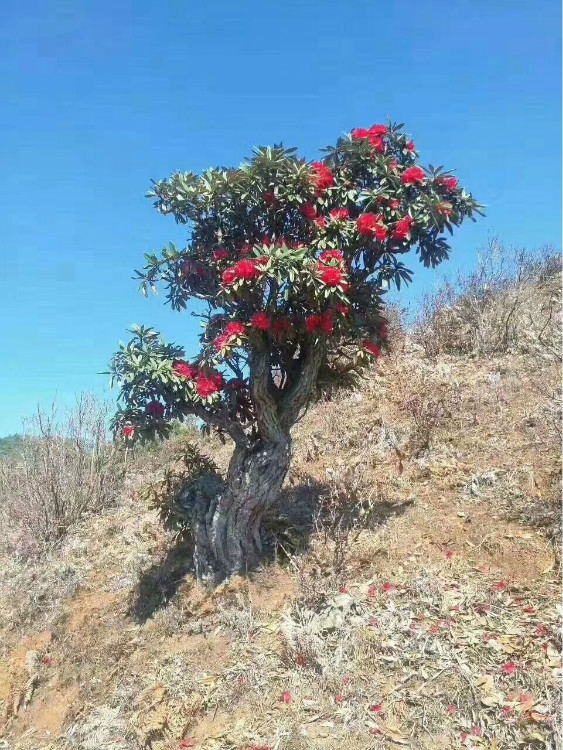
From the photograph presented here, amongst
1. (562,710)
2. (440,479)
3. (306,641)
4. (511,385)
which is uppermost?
(511,385)

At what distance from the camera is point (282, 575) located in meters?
5.21

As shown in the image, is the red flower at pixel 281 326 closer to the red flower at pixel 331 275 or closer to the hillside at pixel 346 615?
the red flower at pixel 331 275

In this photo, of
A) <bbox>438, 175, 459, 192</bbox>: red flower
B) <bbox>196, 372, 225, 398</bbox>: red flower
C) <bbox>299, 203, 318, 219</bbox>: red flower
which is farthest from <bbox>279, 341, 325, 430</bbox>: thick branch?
<bbox>438, 175, 459, 192</bbox>: red flower

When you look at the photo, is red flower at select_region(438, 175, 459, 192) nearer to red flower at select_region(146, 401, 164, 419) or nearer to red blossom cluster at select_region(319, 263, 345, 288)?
red blossom cluster at select_region(319, 263, 345, 288)

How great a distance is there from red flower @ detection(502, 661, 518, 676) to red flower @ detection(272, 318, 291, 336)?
3023mm

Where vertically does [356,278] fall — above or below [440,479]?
above

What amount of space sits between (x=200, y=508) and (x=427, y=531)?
2.24 meters

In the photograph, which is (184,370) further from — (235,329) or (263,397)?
(263,397)

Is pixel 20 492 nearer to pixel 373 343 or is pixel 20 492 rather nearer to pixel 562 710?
pixel 373 343

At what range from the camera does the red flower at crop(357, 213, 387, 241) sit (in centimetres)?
467

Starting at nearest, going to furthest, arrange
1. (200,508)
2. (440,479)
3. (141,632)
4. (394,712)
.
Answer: (394,712) < (141,632) < (200,508) < (440,479)

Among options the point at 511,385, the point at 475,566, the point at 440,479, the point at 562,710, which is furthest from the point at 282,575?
the point at 511,385

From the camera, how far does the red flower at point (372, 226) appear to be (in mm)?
4668

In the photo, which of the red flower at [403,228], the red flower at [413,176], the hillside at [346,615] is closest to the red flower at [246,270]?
the red flower at [403,228]
